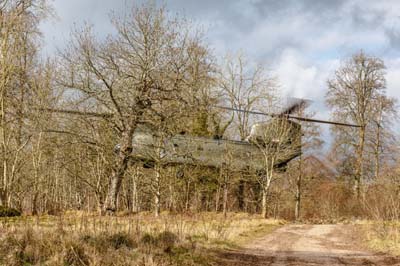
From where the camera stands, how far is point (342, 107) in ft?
106

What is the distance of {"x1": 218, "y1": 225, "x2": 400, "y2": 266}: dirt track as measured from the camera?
30.8ft

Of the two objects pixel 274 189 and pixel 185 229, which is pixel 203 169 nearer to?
pixel 274 189

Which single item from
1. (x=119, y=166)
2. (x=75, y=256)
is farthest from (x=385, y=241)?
(x=119, y=166)

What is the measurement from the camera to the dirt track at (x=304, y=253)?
9.38 metres

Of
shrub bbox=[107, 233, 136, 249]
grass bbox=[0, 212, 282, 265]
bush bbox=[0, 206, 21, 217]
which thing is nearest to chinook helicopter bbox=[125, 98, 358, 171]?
bush bbox=[0, 206, 21, 217]

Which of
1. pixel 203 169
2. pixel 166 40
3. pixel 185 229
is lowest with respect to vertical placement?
pixel 185 229

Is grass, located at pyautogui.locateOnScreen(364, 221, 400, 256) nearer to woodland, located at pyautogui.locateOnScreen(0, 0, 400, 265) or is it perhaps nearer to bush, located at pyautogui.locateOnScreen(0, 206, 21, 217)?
woodland, located at pyautogui.locateOnScreen(0, 0, 400, 265)

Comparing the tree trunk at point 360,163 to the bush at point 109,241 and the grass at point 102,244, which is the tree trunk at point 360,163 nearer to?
the grass at point 102,244

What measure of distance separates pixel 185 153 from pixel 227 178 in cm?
395

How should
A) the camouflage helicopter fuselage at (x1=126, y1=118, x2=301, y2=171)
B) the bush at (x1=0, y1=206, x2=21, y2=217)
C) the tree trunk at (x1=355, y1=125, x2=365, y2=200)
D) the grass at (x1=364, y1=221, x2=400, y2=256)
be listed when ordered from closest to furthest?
the grass at (x1=364, y1=221, x2=400, y2=256) → the bush at (x1=0, y1=206, x2=21, y2=217) → the camouflage helicopter fuselage at (x1=126, y1=118, x2=301, y2=171) → the tree trunk at (x1=355, y1=125, x2=365, y2=200)

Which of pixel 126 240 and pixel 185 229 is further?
pixel 185 229

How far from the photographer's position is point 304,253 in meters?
10.9

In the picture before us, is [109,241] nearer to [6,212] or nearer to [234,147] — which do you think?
[6,212]

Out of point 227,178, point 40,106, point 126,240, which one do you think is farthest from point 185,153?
point 126,240
